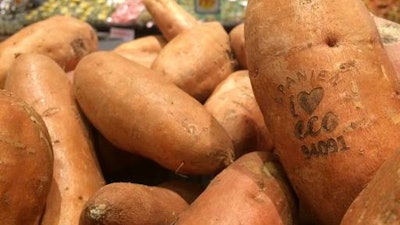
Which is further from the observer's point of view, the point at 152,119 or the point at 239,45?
the point at 239,45

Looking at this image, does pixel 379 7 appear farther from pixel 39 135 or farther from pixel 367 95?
pixel 39 135

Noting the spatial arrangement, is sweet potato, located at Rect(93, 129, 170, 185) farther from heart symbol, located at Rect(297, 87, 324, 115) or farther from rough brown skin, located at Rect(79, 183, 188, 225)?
heart symbol, located at Rect(297, 87, 324, 115)

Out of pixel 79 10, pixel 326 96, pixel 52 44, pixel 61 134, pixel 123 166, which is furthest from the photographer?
pixel 79 10

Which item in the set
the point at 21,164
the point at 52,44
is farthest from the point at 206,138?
the point at 52,44

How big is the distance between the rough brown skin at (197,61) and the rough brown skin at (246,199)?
415 mm

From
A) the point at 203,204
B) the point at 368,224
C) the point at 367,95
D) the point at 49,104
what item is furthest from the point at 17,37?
the point at 368,224

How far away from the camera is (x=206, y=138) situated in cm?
106

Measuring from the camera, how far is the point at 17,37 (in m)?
1.47

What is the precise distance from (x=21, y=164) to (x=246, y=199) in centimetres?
35

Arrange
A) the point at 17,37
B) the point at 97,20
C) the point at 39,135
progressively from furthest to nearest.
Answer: the point at 97,20 < the point at 17,37 < the point at 39,135

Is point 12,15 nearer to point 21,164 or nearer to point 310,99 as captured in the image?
point 21,164

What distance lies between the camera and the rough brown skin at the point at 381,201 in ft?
2.14

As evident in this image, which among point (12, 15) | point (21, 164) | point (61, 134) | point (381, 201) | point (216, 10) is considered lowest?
point (12, 15)

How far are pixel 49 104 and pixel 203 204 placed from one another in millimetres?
475
